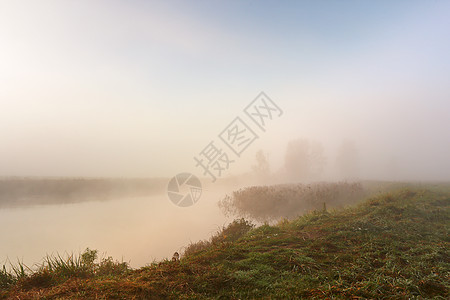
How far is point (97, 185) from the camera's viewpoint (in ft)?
122

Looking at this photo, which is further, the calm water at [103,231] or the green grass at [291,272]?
the calm water at [103,231]

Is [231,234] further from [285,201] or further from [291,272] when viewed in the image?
[285,201]

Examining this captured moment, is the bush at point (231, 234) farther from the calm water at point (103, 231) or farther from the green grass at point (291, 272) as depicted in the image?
the green grass at point (291, 272)

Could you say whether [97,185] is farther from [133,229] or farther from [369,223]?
[369,223]

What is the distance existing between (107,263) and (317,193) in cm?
1926

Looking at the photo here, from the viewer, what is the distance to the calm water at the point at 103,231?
10.3 m

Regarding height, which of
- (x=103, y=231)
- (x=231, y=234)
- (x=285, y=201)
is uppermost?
(x=231, y=234)

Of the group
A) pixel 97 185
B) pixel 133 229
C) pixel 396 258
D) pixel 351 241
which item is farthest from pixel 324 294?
pixel 97 185

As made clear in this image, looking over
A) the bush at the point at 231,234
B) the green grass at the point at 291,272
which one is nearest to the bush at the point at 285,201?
the bush at the point at 231,234

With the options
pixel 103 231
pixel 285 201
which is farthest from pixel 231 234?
pixel 285 201

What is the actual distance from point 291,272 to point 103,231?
1311cm

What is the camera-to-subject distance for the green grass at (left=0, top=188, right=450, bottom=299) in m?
3.74

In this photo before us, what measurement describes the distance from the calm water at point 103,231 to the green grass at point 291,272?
3.99 m

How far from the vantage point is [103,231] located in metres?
13.6
